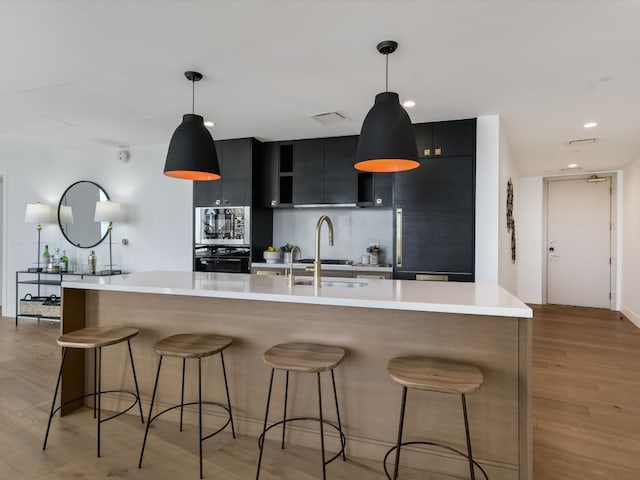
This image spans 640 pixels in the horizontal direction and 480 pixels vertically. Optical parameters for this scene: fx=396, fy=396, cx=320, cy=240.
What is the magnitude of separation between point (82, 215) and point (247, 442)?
489cm

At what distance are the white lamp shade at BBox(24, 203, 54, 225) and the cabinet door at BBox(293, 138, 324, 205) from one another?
368 cm

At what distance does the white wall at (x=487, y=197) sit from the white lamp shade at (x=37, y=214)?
5.76 m

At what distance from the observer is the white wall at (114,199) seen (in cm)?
534

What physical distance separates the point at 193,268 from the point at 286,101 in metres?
2.61

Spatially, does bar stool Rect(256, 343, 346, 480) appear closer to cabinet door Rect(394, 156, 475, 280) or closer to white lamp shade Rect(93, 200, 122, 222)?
cabinet door Rect(394, 156, 475, 280)

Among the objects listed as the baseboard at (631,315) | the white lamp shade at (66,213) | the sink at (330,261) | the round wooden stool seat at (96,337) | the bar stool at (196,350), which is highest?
the white lamp shade at (66,213)

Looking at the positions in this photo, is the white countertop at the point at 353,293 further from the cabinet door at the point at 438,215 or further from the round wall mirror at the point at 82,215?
the round wall mirror at the point at 82,215

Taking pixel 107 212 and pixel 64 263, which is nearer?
pixel 107 212

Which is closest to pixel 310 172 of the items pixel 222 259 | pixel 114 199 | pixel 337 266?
pixel 337 266

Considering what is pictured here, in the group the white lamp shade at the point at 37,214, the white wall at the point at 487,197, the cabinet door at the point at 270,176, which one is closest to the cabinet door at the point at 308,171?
the cabinet door at the point at 270,176

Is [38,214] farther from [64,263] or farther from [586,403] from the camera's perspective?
[586,403]

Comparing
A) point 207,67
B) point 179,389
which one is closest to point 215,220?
Answer: point 207,67

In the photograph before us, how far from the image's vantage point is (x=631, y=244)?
5.98 m

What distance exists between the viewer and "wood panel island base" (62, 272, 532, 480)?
6.50 ft
